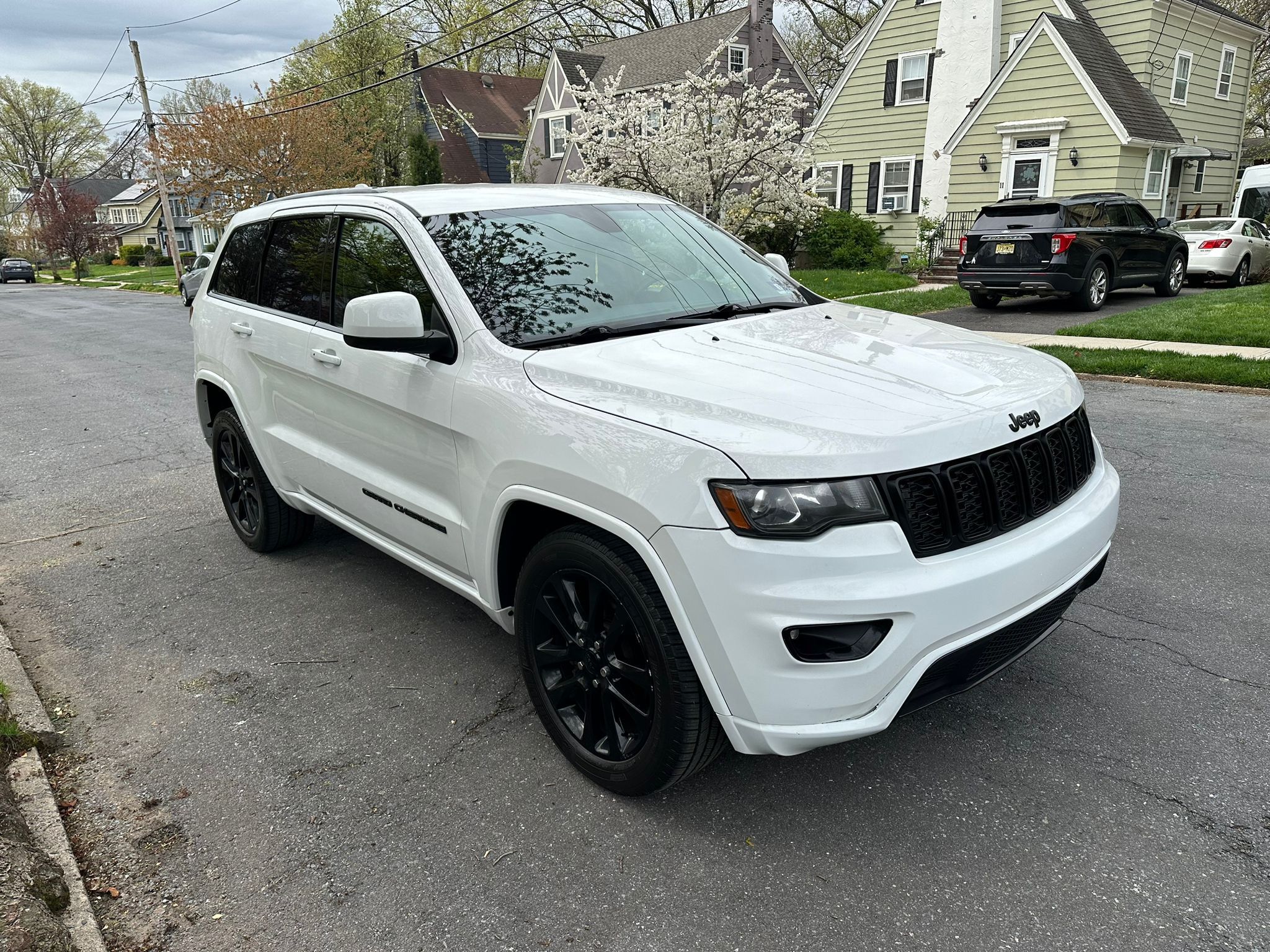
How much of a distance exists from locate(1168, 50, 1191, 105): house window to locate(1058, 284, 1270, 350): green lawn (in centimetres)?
1114

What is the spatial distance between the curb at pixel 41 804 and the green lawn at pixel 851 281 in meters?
15.6

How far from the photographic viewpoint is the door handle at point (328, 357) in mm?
3877

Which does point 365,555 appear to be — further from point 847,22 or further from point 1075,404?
point 847,22

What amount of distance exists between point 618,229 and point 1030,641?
2271mm

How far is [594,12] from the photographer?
148 ft

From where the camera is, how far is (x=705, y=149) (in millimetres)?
20734

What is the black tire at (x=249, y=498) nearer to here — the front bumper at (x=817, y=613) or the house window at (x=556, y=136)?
the front bumper at (x=817, y=613)

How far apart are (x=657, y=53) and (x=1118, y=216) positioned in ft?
79.7

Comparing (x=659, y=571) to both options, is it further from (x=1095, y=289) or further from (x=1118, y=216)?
(x=1118, y=216)

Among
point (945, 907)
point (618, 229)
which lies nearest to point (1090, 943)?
point (945, 907)

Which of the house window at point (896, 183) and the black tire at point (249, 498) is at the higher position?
the house window at point (896, 183)

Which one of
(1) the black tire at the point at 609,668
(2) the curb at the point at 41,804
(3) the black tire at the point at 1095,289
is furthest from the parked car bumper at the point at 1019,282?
(2) the curb at the point at 41,804

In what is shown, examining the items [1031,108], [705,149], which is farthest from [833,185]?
[705,149]

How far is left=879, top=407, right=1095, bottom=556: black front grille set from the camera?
2.48 metres
